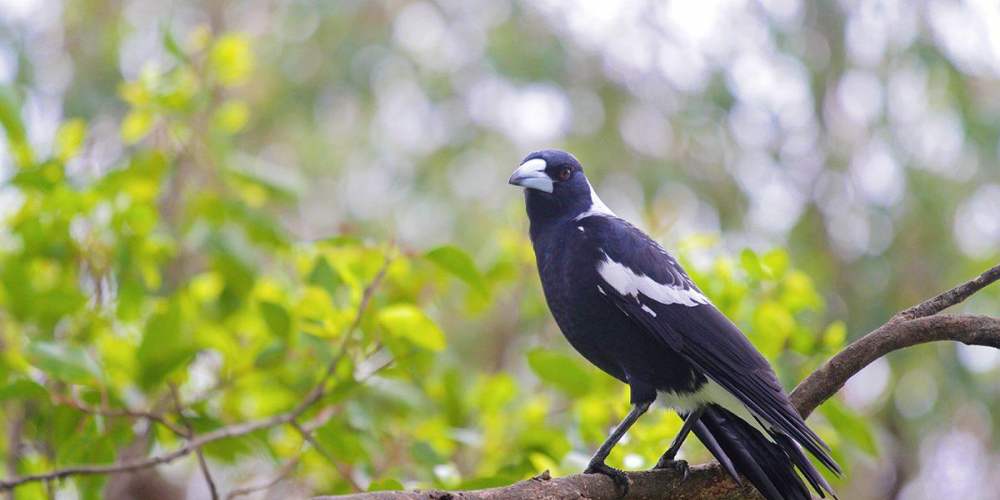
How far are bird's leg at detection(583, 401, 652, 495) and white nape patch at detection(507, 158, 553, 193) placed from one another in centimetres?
56

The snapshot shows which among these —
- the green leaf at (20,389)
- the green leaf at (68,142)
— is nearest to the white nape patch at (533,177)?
the green leaf at (20,389)

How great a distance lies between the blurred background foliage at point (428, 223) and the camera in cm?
256

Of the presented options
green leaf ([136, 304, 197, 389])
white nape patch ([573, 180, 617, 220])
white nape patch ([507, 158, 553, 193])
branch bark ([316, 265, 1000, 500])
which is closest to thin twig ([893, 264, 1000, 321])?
branch bark ([316, 265, 1000, 500])

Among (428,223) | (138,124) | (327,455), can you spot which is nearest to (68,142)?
(138,124)

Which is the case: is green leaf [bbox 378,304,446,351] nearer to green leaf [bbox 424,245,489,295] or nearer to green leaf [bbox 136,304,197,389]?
green leaf [bbox 424,245,489,295]

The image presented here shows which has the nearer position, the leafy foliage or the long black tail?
the long black tail

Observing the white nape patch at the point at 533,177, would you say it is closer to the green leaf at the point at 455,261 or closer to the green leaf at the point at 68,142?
the green leaf at the point at 455,261

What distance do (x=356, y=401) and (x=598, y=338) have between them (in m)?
0.78

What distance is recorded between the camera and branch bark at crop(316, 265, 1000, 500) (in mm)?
1882

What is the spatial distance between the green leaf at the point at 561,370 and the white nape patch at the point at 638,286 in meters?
0.33

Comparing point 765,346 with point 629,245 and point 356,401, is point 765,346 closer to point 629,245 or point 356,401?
point 629,245

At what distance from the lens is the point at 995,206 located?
5.30 meters

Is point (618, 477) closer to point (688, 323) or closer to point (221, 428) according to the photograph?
point (688, 323)

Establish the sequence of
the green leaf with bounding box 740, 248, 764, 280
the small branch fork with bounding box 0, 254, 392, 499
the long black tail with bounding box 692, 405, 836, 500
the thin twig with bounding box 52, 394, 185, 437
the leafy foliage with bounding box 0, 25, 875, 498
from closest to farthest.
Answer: the long black tail with bounding box 692, 405, 836, 500 → the small branch fork with bounding box 0, 254, 392, 499 → the thin twig with bounding box 52, 394, 185, 437 → the leafy foliage with bounding box 0, 25, 875, 498 → the green leaf with bounding box 740, 248, 764, 280
